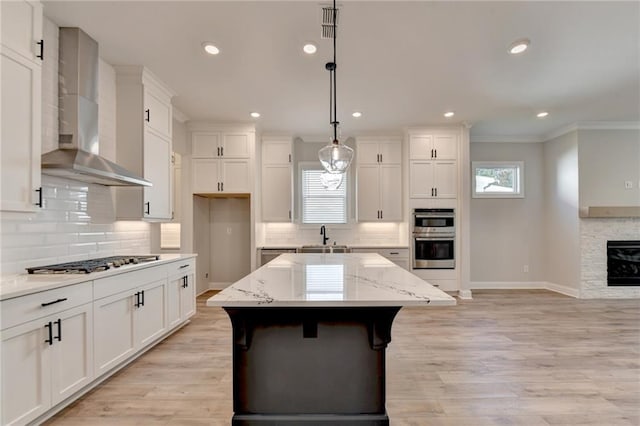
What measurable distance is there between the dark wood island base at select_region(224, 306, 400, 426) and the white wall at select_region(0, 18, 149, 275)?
176 cm

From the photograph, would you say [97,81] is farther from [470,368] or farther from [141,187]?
[470,368]

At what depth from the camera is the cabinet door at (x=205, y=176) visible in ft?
16.1

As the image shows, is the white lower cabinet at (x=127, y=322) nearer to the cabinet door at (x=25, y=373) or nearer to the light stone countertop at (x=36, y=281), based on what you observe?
the light stone countertop at (x=36, y=281)

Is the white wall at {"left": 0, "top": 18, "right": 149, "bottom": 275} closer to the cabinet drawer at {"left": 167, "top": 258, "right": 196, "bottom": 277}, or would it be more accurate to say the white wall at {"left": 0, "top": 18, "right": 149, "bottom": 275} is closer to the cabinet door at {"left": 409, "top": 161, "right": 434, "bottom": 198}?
the cabinet drawer at {"left": 167, "top": 258, "right": 196, "bottom": 277}

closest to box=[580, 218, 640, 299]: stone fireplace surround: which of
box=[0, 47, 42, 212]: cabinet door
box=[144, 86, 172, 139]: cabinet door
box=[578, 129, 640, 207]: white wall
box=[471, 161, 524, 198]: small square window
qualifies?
box=[578, 129, 640, 207]: white wall

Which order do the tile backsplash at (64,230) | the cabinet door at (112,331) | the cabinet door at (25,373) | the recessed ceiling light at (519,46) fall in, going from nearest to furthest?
the cabinet door at (25,373) → the tile backsplash at (64,230) → the cabinet door at (112,331) → the recessed ceiling light at (519,46)

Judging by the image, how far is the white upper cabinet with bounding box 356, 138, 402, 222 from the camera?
5430mm

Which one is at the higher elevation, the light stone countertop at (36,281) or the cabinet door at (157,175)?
the cabinet door at (157,175)

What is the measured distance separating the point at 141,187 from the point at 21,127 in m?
1.21

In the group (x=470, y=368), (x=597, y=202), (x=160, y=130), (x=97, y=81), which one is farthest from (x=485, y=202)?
(x=97, y=81)

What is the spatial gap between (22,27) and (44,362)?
219 centimetres

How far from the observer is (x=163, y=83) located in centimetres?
350

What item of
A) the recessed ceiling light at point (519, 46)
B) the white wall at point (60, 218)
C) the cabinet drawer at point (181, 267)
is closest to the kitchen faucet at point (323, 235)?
the cabinet drawer at point (181, 267)

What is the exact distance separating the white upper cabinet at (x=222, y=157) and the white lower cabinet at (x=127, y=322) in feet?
7.15
